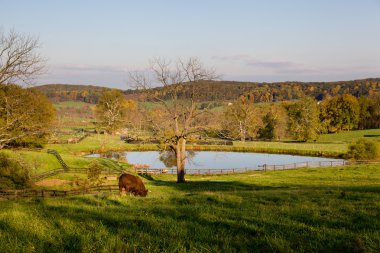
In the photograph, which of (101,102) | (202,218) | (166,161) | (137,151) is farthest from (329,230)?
(101,102)

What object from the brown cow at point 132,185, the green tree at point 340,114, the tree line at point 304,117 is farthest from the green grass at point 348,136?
the brown cow at point 132,185

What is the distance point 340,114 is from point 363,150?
62.2 meters

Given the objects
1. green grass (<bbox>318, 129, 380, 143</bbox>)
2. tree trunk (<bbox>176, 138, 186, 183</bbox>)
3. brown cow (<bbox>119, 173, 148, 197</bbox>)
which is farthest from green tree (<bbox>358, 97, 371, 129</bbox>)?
brown cow (<bbox>119, 173, 148, 197</bbox>)

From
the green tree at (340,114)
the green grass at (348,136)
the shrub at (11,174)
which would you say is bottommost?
the green grass at (348,136)

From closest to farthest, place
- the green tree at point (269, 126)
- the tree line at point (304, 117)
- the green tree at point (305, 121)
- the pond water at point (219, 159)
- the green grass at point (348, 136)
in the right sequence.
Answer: the pond water at point (219, 159), the green tree at point (305, 121), the tree line at point (304, 117), the green grass at point (348, 136), the green tree at point (269, 126)

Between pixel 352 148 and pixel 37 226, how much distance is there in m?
64.1

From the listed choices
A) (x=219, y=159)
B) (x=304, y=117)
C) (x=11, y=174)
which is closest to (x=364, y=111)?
(x=304, y=117)

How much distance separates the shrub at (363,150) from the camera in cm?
5895

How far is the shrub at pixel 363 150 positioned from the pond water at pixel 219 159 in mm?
4314

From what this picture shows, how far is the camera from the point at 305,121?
4006 inches

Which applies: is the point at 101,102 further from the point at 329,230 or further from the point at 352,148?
the point at 329,230

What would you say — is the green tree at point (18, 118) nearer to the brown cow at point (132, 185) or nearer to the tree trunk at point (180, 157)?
the brown cow at point (132, 185)

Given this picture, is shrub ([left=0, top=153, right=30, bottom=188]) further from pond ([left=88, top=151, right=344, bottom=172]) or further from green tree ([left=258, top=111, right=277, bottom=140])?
green tree ([left=258, top=111, right=277, bottom=140])

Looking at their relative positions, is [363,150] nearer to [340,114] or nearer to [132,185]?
[132,185]
